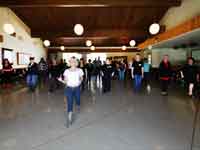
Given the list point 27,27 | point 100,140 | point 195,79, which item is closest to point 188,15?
point 195,79

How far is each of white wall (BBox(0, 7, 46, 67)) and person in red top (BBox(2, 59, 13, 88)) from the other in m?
0.93

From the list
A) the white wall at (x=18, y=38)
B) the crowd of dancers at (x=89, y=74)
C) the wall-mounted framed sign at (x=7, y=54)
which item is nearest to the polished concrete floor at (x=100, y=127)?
the crowd of dancers at (x=89, y=74)

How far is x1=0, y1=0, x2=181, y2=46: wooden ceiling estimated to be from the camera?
9094mm

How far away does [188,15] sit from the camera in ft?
26.2

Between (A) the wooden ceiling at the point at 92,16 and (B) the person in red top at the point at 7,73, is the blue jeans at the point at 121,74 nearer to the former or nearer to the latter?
(A) the wooden ceiling at the point at 92,16

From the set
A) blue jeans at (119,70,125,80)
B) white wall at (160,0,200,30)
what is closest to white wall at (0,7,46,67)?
blue jeans at (119,70,125,80)

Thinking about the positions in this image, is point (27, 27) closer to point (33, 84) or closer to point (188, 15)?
point (33, 84)

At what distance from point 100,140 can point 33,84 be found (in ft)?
19.8

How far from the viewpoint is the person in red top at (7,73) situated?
9.72 meters

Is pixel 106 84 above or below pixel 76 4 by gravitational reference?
below

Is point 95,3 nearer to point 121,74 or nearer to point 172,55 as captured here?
point 121,74

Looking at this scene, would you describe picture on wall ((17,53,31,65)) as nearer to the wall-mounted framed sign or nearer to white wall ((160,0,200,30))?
the wall-mounted framed sign

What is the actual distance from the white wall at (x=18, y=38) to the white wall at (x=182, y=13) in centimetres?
766

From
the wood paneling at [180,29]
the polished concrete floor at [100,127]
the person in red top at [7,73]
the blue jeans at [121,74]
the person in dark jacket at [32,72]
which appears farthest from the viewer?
the blue jeans at [121,74]
